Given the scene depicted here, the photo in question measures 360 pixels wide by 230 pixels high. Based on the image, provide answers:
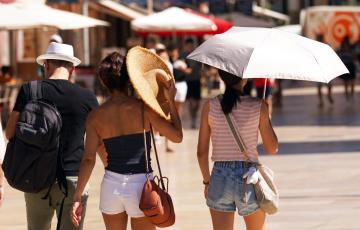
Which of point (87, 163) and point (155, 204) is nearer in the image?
point (155, 204)

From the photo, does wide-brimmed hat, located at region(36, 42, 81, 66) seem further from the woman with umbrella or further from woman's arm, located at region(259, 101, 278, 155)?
woman's arm, located at region(259, 101, 278, 155)

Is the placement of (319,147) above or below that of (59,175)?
below

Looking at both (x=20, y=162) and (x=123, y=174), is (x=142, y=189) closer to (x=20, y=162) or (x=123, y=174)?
(x=123, y=174)

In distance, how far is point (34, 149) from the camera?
311 inches

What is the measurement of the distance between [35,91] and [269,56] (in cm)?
155

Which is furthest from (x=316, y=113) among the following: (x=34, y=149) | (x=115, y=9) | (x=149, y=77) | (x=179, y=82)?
(x=149, y=77)

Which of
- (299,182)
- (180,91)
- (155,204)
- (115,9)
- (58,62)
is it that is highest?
(58,62)

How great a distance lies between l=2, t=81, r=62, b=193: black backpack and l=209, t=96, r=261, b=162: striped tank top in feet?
3.40

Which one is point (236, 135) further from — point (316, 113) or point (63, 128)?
point (316, 113)

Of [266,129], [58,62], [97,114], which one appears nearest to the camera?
[97,114]

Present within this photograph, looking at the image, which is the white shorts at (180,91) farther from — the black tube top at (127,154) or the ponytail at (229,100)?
the black tube top at (127,154)

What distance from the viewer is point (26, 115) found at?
311 inches

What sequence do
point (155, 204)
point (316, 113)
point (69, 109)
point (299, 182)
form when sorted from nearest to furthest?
point (155, 204), point (69, 109), point (299, 182), point (316, 113)

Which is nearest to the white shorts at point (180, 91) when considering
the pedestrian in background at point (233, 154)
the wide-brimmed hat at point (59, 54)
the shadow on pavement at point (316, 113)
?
the shadow on pavement at point (316, 113)
